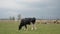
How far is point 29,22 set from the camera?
24156mm

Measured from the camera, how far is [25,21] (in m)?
23.7

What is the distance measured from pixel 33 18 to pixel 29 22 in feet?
2.74

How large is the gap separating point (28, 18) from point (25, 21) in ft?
2.86

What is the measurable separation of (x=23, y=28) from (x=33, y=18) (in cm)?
195

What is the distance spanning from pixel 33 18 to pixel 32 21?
1.47 ft

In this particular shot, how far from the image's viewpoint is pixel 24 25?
23.6 meters

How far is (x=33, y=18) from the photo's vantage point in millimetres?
24594

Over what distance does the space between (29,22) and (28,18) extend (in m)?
0.57

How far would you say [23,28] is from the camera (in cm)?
2372

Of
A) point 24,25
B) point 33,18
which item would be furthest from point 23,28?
point 33,18

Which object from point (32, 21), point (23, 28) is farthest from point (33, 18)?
point (23, 28)

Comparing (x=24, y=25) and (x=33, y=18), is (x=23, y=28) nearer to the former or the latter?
(x=24, y=25)

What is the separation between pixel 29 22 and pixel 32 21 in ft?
1.51

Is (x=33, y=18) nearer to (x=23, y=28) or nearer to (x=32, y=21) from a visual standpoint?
(x=32, y=21)
